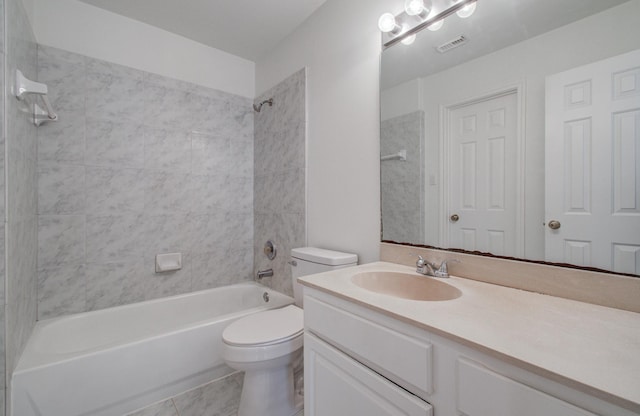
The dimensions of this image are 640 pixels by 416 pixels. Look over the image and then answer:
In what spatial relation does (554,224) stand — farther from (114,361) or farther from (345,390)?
(114,361)

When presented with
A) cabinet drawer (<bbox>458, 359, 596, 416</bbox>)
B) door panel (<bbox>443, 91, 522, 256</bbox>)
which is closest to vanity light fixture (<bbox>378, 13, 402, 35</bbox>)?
door panel (<bbox>443, 91, 522, 256</bbox>)

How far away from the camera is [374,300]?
0.85 meters

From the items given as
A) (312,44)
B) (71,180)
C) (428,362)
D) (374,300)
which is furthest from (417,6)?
(71,180)

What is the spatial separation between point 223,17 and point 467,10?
162cm

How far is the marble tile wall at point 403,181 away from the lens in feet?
4.31

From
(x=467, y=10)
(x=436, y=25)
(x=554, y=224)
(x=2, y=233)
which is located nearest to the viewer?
(x=554, y=224)

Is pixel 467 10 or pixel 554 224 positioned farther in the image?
pixel 467 10

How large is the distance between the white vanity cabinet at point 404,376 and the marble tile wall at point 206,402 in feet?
2.68

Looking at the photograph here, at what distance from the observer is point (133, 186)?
1.96 m

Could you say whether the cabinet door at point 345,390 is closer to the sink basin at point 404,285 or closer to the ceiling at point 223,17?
the sink basin at point 404,285

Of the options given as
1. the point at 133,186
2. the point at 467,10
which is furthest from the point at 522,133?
the point at 133,186

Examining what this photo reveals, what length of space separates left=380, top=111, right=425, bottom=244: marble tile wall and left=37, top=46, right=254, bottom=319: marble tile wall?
1488 mm

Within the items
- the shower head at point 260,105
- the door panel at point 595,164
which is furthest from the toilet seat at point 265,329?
the shower head at point 260,105

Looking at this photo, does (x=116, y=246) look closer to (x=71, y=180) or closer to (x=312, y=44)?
(x=71, y=180)
